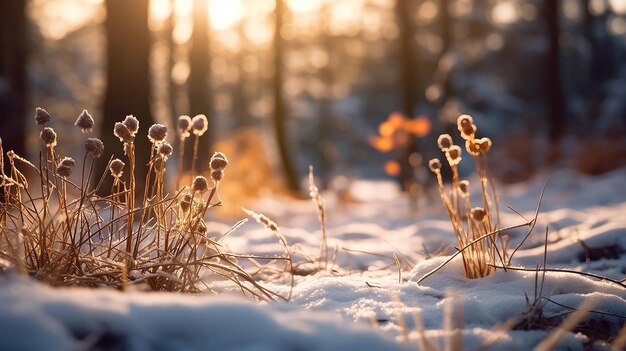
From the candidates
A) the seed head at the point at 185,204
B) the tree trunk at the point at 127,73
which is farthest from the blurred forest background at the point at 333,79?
the seed head at the point at 185,204

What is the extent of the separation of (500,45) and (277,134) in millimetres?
19139

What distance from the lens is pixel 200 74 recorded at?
10.4 meters

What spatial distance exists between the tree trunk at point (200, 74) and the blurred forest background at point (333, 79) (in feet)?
0.10

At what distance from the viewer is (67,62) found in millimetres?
16453

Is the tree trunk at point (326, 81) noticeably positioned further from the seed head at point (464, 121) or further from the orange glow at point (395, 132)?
the seed head at point (464, 121)

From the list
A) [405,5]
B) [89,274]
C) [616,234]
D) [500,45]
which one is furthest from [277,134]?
[500,45]

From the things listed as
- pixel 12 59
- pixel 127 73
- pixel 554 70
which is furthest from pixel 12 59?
pixel 554 70

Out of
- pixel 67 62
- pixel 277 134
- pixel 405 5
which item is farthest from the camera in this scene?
pixel 67 62

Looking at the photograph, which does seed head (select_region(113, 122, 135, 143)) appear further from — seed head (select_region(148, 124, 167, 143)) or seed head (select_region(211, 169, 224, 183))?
seed head (select_region(211, 169, 224, 183))

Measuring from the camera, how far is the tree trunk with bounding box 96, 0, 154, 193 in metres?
4.52

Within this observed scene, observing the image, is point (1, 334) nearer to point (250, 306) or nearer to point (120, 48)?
point (250, 306)

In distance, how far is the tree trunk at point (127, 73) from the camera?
178 inches

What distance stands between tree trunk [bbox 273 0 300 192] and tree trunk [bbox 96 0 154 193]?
7.09 metres

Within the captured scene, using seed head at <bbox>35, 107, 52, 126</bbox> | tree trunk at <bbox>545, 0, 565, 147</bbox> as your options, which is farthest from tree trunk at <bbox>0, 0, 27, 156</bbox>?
tree trunk at <bbox>545, 0, 565, 147</bbox>
